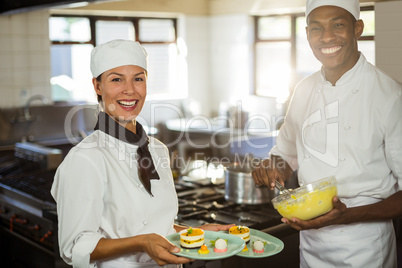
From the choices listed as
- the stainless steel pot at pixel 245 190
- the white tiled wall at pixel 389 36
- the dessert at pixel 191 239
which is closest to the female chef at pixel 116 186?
the dessert at pixel 191 239

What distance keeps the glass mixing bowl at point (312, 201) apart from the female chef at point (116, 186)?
0.31 m

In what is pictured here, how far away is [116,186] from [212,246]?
0.41 meters

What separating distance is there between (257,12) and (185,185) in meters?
4.96

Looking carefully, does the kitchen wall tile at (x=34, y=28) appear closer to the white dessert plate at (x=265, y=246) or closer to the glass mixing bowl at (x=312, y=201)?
the white dessert plate at (x=265, y=246)

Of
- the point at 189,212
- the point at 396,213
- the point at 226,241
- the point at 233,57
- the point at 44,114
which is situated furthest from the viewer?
the point at 233,57

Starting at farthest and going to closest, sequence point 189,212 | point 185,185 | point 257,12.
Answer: point 257,12
point 185,185
point 189,212

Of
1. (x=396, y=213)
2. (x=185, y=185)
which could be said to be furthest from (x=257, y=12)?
(x=396, y=213)

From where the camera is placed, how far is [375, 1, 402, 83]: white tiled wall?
252 cm

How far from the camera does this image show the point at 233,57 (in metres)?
8.19

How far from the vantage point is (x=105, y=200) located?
1.83 meters

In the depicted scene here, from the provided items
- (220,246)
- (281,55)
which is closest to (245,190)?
(220,246)

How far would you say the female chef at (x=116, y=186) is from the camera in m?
1.71

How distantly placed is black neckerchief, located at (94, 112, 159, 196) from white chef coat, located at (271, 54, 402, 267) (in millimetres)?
699

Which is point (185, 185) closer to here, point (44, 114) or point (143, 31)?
point (44, 114)
